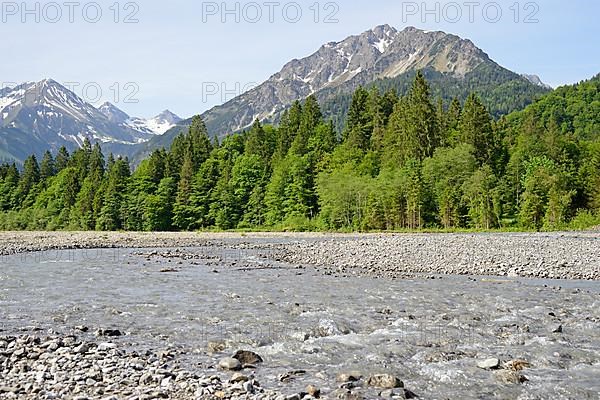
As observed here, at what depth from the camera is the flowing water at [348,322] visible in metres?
10.5

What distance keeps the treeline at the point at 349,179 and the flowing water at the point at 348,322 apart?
53.8m

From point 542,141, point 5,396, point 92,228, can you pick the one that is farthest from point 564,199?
point 92,228

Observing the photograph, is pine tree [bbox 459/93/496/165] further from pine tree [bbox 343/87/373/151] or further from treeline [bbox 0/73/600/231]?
pine tree [bbox 343/87/373/151]

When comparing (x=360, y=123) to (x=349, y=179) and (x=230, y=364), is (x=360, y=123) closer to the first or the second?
(x=349, y=179)

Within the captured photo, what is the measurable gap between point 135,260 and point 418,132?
6706 cm

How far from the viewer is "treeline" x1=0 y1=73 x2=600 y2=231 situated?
77.1 metres

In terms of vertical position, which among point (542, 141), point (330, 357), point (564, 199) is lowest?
point (330, 357)

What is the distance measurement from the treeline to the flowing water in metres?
A: 53.8

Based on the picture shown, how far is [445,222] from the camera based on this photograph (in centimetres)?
7575

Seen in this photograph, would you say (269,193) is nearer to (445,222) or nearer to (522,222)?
(445,222)

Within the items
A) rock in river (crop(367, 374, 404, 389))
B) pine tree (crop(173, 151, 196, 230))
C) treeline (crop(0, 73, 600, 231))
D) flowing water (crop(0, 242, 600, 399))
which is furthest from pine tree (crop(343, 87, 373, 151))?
rock in river (crop(367, 374, 404, 389))

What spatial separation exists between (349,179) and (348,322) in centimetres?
6729

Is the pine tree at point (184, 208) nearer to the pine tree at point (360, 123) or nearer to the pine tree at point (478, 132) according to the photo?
the pine tree at point (360, 123)

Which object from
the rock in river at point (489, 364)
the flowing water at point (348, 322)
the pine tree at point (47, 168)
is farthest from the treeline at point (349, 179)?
the rock in river at point (489, 364)
